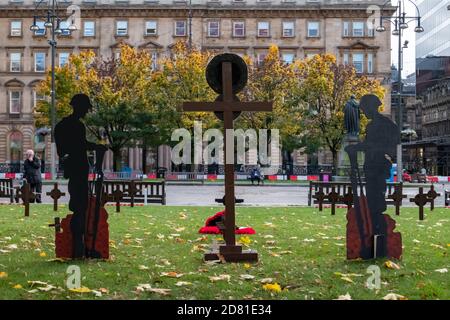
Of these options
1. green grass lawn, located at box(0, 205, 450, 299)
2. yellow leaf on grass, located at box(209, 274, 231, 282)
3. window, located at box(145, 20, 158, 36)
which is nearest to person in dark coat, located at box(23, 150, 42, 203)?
green grass lawn, located at box(0, 205, 450, 299)

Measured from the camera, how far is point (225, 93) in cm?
959

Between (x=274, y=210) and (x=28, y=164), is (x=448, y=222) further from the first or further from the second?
(x=28, y=164)

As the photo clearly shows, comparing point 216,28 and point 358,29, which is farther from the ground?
point 216,28

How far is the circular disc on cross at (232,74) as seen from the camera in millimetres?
9711

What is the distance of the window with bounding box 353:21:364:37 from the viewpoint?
217 feet

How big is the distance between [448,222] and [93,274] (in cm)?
1000

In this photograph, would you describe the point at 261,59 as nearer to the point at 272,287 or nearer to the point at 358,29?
the point at 358,29

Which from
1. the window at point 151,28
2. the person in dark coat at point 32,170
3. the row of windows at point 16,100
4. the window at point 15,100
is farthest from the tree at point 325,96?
the window at point 15,100

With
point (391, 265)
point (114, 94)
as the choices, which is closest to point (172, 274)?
point (391, 265)

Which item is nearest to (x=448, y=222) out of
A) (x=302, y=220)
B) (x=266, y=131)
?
(x=302, y=220)

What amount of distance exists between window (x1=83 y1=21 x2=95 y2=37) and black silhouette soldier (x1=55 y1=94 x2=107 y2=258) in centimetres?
→ 5999

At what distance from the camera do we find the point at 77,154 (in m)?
9.34

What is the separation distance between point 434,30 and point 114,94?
45.2 meters

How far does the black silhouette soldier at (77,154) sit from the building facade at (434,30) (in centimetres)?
6835
